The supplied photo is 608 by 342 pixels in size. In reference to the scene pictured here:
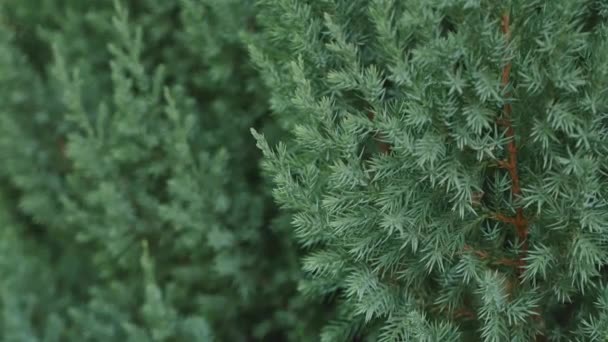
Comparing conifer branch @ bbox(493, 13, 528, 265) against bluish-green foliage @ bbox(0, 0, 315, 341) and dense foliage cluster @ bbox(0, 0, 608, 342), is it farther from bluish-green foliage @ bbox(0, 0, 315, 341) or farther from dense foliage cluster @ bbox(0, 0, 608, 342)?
bluish-green foliage @ bbox(0, 0, 315, 341)

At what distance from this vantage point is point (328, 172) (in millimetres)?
1098

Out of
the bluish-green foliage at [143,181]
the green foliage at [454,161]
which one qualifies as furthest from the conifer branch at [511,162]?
the bluish-green foliage at [143,181]

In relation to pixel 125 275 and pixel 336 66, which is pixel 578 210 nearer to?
pixel 336 66

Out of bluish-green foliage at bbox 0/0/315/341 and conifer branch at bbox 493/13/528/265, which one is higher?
conifer branch at bbox 493/13/528/265

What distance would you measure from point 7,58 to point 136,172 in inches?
19.2

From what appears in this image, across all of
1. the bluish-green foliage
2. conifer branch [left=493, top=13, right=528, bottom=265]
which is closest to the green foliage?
conifer branch [left=493, top=13, right=528, bottom=265]

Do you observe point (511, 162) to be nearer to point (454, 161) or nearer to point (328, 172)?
point (454, 161)

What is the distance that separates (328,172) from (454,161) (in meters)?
0.20

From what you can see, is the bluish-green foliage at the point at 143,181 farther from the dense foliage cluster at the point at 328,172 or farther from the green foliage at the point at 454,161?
the green foliage at the point at 454,161

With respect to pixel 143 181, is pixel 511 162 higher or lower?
higher

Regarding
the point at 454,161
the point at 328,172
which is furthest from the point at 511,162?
the point at 328,172

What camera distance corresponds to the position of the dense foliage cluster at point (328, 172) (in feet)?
3.16

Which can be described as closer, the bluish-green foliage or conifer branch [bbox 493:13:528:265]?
conifer branch [bbox 493:13:528:265]

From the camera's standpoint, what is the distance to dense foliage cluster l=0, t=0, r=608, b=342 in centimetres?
96
